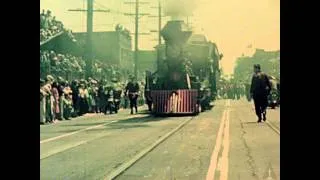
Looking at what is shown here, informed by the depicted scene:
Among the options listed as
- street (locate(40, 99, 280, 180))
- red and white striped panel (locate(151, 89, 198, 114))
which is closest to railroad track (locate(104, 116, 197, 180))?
street (locate(40, 99, 280, 180))

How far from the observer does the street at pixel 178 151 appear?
190 inches

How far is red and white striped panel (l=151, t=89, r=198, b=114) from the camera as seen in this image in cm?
748

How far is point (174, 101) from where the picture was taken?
786 centimetres

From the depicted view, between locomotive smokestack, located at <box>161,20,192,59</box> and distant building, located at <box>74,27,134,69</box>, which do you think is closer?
distant building, located at <box>74,27,134,69</box>

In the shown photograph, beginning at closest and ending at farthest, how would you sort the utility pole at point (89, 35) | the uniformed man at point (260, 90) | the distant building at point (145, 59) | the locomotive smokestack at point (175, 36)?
the uniformed man at point (260, 90) < the utility pole at point (89, 35) < the distant building at point (145, 59) < the locomotive smokestack at point (175, 36)

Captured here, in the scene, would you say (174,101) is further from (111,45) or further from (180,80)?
(111,45)

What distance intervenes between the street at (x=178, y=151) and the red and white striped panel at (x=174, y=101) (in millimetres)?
1143

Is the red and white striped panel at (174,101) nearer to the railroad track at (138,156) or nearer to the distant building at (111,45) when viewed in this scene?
the railroad track at (138,156)

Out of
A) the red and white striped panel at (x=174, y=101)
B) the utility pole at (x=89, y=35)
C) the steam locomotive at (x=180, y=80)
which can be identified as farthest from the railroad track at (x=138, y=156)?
the red and white striped panel at (x=174, y=101)

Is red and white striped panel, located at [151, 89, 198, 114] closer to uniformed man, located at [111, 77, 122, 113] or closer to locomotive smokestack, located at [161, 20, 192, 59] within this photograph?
uniformed man, located at [111, 77, 122, 113]

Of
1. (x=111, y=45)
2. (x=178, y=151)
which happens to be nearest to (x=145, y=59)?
(x=111, y=45)

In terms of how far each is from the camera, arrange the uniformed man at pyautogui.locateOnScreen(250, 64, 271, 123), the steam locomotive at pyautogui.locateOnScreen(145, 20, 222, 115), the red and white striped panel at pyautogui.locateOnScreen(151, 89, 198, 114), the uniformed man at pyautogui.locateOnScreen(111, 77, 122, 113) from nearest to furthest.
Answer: the uniformed man at pyautogui.locateOnScreen(250, 64, 271, 123), the uniformed man at pyautogui.locateOnScreen(111, 77, 122, 113), the steam locomotive at pyautogui.locateOnScreen(145, 20, 222, 115), the red and white striped panel at pyautogui.locateOnScreen(151, 89, 198, 114)
